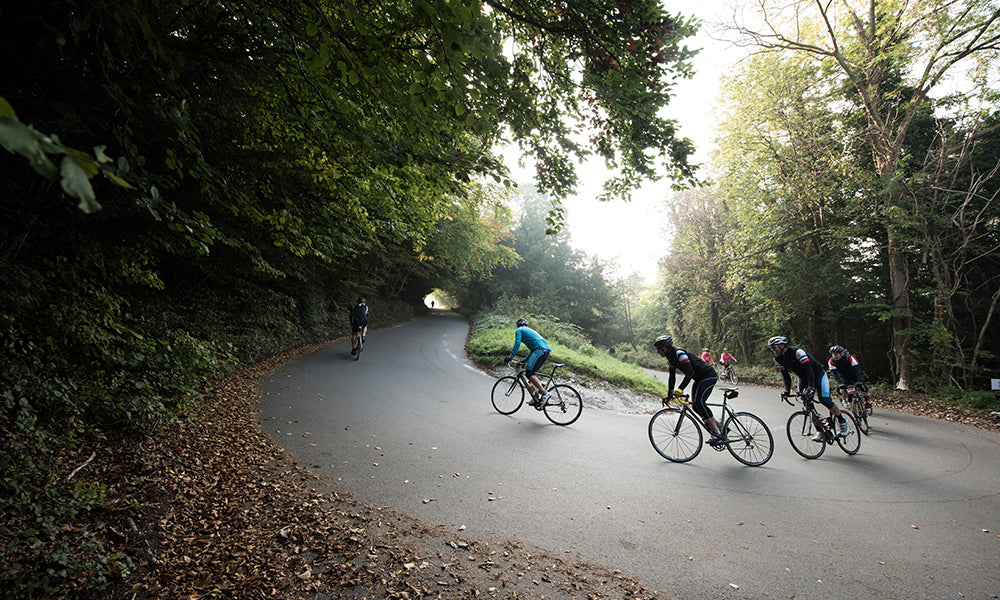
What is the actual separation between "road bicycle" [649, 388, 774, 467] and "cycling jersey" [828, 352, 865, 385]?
139 inches

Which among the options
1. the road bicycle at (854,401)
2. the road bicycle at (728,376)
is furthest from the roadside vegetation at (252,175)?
the road bicycle at (728,376)

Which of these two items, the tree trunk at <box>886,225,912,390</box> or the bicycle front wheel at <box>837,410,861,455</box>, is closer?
the bicycle front wheel at <box>837,410,861,455</box>

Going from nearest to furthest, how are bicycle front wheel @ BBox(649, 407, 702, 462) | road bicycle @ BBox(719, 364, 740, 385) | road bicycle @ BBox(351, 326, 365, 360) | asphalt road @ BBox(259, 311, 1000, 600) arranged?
1. asphalt road @ BBox(259, 311, 1000, 600)
2. bicycle front wheel @ BBox(649, 407, 702, 462)
3. road bicycle @ BBox(351, 326, 365, 360)
4. road bicycle @ BBox(719, 364, 740, 385)

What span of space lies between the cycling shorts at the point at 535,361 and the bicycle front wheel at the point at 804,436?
14.1ft

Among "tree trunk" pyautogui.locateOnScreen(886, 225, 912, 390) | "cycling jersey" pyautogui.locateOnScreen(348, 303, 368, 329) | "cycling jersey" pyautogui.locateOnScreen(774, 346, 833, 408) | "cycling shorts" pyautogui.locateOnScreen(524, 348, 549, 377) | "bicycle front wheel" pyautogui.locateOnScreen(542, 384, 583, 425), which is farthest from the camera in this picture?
"tree trunk" pyautogui.locateOnScreen(886, 225, 912, 390)

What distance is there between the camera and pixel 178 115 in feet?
10.5

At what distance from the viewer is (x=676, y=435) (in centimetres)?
616

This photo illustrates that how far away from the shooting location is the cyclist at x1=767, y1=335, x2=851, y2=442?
6.54 meters

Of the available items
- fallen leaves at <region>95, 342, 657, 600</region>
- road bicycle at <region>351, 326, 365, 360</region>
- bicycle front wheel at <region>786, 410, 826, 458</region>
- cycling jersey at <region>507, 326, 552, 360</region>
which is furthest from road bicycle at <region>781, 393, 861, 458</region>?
road bicycle at <region>351, 326, 365, 360</region>

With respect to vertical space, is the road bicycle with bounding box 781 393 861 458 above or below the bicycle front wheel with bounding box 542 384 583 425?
above

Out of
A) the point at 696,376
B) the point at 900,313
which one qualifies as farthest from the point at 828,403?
the point at 900,313

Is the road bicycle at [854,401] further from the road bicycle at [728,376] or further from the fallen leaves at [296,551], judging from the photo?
the road bicycle at [728,376]

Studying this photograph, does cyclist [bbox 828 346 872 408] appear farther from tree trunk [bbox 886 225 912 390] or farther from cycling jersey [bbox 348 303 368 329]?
cycling jersey [bbox 348 303 368 329]

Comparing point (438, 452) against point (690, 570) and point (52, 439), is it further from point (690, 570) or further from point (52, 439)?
point (52, 439)
